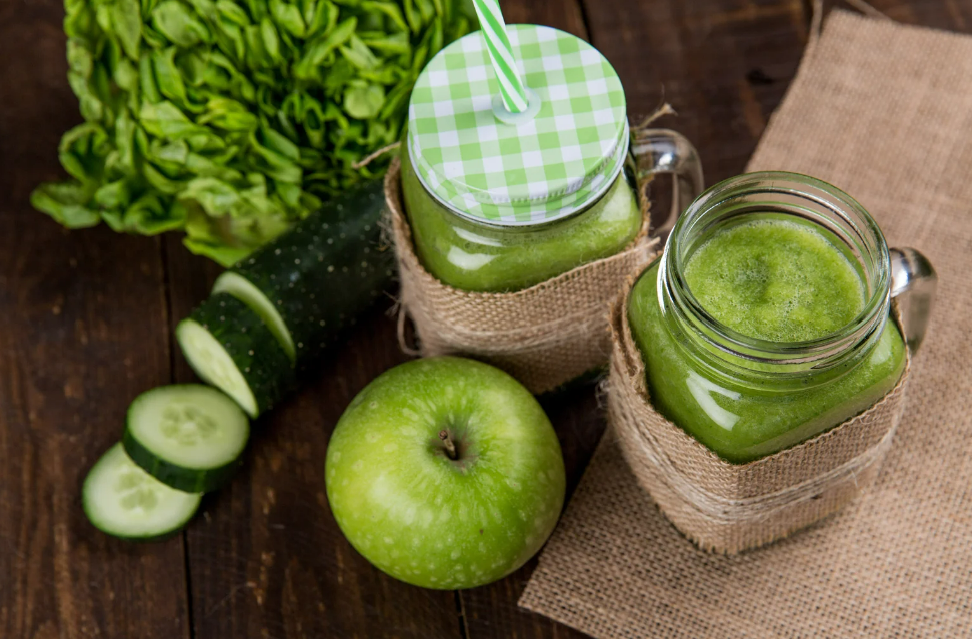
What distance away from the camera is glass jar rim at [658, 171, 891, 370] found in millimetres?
724

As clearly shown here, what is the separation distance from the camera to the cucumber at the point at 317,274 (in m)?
1.14

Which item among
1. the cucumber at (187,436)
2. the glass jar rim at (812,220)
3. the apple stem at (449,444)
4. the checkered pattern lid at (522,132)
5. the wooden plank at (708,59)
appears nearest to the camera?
the glass jar rim at (812,220)

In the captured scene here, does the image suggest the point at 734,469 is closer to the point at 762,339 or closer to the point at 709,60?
the point at 762,339

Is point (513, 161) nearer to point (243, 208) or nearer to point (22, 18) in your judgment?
point (243, 208)

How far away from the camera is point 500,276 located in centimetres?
93

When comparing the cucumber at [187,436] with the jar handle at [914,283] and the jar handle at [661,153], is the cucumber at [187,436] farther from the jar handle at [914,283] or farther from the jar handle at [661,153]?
the jar handle at [914,283]

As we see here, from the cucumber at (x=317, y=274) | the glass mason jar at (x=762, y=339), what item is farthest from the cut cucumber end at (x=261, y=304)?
the glass mason jar at (x=762, y=339)

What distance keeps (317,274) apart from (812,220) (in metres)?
0.60

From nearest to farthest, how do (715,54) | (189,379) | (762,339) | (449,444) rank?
(762,339)
(449,444)
(189,379)
(715,54)

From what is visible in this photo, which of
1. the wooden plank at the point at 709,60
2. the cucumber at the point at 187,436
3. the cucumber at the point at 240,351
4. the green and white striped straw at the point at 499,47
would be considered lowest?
the cucumber at the point at 187,436

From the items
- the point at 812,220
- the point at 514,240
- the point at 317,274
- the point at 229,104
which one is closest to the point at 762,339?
the point at 812,220

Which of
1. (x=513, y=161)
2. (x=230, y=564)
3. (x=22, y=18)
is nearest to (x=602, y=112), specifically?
(x=513, y=161)

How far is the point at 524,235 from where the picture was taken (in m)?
0.88

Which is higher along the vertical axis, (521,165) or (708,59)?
(521,165)
